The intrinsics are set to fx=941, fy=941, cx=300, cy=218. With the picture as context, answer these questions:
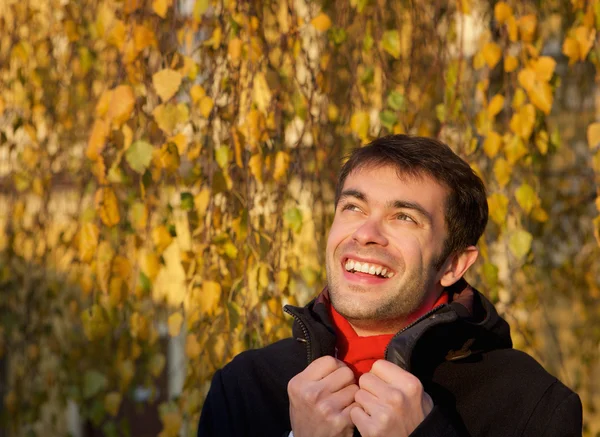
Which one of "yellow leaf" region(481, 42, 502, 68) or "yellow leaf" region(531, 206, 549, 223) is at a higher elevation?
"yellow leaf" region(481, 42, 502, 68)

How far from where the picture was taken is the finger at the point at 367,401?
172 centimetres

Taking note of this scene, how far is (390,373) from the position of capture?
1.74 meters

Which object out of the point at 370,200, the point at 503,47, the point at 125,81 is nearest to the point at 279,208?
the point at 125,81

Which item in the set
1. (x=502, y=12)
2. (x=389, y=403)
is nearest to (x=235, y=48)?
(x=502, y=12)

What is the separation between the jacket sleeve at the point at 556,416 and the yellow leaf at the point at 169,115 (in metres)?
1.33

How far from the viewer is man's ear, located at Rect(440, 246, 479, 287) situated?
205cm

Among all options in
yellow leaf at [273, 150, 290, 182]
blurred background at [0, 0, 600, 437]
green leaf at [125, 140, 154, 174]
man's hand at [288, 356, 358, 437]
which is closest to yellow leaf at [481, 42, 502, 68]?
blurred background at [0, 0, 600, 437]

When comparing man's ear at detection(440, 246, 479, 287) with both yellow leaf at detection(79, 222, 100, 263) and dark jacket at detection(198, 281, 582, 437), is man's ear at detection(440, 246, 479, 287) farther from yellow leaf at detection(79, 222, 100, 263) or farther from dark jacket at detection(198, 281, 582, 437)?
yellow leaf at detection(79, 222, 100, 263)

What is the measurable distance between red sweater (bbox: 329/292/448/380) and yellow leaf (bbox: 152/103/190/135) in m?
0.97

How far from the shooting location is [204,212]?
115 inches

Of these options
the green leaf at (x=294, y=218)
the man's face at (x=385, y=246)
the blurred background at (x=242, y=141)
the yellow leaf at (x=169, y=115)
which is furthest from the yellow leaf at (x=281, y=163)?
the man's face at (x=385, y=246)

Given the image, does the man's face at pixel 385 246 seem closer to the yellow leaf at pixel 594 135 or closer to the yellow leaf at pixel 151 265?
the yellow leaf at pixel 594 135

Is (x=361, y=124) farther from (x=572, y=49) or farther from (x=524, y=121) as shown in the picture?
(x=572, y=49)

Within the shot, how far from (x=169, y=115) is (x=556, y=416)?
140cm
